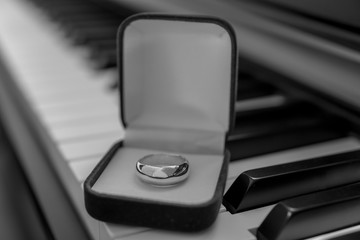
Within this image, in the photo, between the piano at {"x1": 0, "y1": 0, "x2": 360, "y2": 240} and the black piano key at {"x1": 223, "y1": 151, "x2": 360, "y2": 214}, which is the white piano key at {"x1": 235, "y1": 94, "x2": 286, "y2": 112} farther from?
the black piano key at {"x1": 223, "y1": 151, "x2": 360, "y2": 214}

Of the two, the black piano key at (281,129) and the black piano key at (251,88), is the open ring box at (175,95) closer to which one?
the black piano key at (281,129)

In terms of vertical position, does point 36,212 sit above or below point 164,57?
below

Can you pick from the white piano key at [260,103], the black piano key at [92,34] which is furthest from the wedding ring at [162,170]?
the black piano key at [92,34]

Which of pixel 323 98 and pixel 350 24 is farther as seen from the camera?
pixel 323 98

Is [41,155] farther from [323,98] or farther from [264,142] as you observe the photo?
[323,98]

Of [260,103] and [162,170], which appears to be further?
[260,103]

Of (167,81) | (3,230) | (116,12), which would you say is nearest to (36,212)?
(3,230)

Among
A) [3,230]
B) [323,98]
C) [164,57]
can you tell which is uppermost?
[164,57]

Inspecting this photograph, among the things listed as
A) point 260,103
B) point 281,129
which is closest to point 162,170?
point 281,129

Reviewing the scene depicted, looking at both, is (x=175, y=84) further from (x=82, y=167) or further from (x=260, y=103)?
(x=260, y=103)
